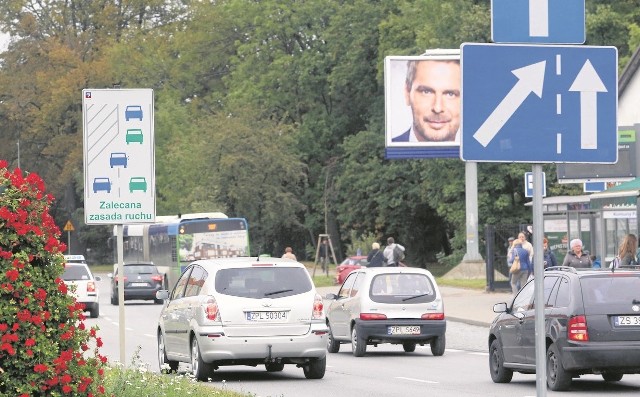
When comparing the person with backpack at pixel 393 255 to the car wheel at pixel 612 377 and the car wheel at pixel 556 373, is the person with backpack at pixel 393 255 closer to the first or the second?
the car wheel at pixel 612 377

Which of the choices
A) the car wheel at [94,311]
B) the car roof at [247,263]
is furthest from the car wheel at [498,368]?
the car wheel at [94,311]

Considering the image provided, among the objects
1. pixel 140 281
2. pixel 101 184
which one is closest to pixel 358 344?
pixel 101 184

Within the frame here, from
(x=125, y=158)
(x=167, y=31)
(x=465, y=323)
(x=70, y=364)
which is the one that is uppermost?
(x=167, y=31)

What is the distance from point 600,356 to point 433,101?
3264 centimetres

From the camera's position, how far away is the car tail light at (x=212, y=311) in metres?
20.6

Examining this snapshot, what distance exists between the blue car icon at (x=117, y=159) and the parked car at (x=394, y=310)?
8344 mm

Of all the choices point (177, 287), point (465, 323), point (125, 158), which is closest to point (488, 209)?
point (465, 323)

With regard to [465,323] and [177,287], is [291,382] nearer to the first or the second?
[177,287]

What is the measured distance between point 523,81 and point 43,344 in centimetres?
371

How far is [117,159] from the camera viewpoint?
61.4 ft

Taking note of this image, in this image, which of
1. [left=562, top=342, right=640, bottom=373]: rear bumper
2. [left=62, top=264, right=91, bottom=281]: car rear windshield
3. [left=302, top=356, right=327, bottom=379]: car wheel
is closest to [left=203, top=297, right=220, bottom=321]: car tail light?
[left=302, top=356, right=327, bottom=379]: car wheel

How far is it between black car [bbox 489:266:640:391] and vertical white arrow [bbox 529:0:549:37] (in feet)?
36.4

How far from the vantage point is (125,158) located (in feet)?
61.5

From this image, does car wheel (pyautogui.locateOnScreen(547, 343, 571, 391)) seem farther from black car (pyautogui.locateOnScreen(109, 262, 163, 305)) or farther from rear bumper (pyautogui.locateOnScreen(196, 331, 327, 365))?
black car (pyautogui.locateOnScreen(109, 262, 163, 305))
